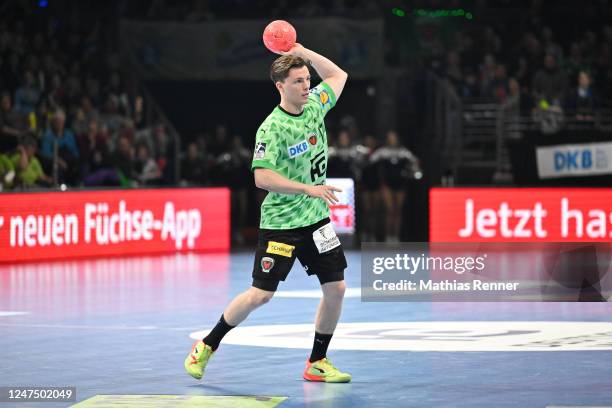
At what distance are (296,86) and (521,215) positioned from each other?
14528mm

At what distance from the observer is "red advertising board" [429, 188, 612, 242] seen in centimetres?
2300

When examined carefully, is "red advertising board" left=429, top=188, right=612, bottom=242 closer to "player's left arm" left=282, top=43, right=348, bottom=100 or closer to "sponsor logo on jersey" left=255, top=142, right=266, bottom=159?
"player's left arm" left=282, top=43, right=348, bottom=100

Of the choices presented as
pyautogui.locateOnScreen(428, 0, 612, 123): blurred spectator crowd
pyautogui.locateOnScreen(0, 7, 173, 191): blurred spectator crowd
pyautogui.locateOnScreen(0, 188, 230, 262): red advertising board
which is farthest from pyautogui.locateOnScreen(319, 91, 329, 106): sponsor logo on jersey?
pyautogui.locateOnScreen(428, 0, 612, 123): blurred spectator crowd

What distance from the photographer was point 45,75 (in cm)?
2703

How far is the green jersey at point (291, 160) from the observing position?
9414 mm

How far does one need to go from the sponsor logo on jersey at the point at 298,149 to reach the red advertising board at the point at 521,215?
560 inches

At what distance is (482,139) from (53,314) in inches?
615

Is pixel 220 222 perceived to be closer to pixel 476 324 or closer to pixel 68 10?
pixel 68 10

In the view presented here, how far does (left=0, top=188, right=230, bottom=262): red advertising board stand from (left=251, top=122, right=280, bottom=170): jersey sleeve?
11.9 m

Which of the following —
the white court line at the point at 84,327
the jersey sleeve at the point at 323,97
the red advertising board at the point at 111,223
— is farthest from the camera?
the red advertising board at the point at 111,223

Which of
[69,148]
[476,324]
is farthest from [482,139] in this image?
[476,324]

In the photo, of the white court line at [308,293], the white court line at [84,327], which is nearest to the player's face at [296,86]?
the white court line at [84,327]

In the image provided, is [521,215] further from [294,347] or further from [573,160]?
[294,347]

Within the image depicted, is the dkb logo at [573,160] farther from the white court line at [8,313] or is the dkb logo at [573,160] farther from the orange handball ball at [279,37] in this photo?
the orange handball ball at [279,37]
